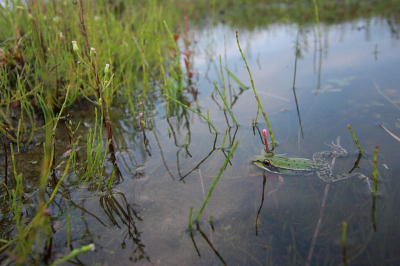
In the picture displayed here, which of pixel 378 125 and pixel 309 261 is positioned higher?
pixel 378 125

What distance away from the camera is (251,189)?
2199mm

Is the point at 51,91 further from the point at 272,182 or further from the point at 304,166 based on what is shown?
the point at 304,166

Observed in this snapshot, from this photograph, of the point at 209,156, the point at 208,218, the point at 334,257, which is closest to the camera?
the point at 334,257

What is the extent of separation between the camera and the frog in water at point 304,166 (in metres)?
2.16

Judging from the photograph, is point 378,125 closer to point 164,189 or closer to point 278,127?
point 278,127

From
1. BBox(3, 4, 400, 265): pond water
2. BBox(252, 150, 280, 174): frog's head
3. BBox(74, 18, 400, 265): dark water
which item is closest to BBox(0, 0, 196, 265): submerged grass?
BBox(3, 4, 400, 265): pond water

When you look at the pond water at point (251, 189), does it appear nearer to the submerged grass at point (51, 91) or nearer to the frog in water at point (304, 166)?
the frog in water at point (304, 166)

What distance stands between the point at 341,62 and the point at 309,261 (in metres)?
3.87

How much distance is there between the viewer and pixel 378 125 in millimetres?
2736

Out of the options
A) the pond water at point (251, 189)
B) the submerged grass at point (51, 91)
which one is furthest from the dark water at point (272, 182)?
the submerged grass at point (51, 91)

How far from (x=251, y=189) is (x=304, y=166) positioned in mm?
497

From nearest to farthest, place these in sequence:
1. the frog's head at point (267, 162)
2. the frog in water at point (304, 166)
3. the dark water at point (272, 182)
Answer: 1. the dark water at point (272, 182)
2. the frog in water at point (304, 166)
3. the frog's head at point (267, 162)

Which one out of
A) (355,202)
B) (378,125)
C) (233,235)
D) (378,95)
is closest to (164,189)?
(233,235)

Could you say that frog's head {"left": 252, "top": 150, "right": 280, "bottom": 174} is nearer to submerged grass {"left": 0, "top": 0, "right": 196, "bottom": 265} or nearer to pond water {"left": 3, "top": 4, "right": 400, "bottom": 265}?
pond water {"left": 3, "top": 4, "right": 400, "bottom": 265}
